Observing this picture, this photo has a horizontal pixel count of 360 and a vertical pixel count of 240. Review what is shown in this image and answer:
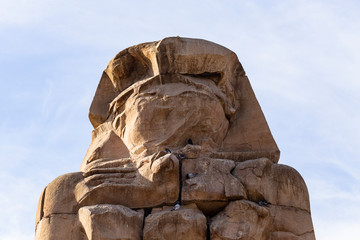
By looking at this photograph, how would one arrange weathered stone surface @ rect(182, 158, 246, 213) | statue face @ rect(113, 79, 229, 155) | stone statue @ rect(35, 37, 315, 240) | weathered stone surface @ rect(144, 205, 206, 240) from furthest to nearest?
statue face @ rect(113, 79, 229, 155)
weathered stone surface @ rect(182, 158, 246, 213)
stone statue @ rect(35, 37, 315, 240)
weathered stone surface @ rect(144, 205, 206, 240)

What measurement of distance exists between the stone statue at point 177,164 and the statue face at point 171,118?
0.01 metres

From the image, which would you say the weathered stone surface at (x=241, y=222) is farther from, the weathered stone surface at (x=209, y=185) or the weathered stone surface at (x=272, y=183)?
the weathered stone surface at (x=272, y=183)

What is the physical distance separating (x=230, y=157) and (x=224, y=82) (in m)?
1.13

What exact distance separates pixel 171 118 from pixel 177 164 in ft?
2.93

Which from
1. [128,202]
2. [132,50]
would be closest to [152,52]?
[132,50]

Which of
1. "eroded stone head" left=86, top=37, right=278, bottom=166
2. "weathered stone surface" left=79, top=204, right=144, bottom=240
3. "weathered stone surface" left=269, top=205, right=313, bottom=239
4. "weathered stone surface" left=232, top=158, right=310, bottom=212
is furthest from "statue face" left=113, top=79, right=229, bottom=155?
"weathered stone surface" left=269, top=205, right=313, bottom=239

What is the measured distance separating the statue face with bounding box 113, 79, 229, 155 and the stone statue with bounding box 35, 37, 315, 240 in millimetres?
13

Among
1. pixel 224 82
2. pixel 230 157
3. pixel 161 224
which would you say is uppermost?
pixel 224 82

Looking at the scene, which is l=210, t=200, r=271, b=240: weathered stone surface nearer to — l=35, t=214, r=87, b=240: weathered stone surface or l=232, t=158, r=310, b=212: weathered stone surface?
l=232, t=158, r=310, b=212: weathered stone surface

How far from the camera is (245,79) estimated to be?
14.4 meters

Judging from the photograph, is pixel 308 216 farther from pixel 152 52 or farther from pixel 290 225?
pixel 152 52

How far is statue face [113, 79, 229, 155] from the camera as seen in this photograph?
13430 mm

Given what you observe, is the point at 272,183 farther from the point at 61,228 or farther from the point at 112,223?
the point at 61,228

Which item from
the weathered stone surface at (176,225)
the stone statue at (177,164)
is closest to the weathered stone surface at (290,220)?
the stone statue at (177,164)
